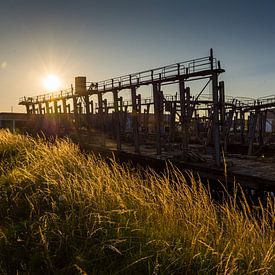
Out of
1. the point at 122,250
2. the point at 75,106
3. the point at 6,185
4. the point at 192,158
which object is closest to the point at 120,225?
the point at 122,250

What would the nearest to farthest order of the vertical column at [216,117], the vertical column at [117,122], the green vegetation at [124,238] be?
1. the green vegetation at [124,238]
2. the vertical column at [216,117]
3. the vertical column at [117,122]

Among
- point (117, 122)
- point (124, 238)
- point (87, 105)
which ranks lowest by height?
point (124, 238)

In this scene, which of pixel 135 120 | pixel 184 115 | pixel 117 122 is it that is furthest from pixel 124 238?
pixel 117 122

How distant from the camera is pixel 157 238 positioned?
4035 millimetres

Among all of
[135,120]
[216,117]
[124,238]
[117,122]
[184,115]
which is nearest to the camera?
[124,238]

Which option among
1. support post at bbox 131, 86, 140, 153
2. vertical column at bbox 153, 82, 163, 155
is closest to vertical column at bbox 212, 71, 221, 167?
vertical column at bbox 153, 82, 163, 155

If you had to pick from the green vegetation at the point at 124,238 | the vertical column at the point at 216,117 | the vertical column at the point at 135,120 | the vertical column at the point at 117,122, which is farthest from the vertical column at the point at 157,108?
the green vegetation at the point at 124,238

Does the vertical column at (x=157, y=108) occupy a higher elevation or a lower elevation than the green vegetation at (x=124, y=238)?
higher

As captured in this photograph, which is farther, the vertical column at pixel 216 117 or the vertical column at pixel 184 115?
the vertical column at pixel 184 115

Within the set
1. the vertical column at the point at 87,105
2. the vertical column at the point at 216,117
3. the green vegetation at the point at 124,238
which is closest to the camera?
the green vegetation at the point at 124,238

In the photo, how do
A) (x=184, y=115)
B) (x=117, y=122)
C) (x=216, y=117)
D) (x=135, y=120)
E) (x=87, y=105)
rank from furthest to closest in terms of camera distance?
(x=87, y=105), (x=117, y=122), (x=135, y=120), (x=184, y=115), (x=216, y=117)

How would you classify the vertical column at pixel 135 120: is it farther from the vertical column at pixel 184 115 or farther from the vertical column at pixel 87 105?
the vertical column at pixel 87 105

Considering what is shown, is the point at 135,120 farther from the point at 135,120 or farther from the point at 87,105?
the point at 87,105

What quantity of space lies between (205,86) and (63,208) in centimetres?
1365
